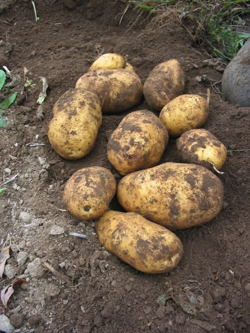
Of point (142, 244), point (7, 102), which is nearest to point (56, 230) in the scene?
point (142, 244)

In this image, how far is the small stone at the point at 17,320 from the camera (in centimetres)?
174

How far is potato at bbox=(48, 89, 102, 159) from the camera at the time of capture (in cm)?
235

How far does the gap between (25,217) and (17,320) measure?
57 centimetres

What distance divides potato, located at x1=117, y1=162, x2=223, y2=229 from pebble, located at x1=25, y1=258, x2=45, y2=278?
0.53 metres

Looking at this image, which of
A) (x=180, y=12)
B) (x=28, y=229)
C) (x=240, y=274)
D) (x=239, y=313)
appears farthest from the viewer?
(x=180, y=12)

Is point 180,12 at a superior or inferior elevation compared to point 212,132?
superior

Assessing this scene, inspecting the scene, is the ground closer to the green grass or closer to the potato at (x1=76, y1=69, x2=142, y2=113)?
the potato at (x1=76, y1=69, x2=142, y2=113)

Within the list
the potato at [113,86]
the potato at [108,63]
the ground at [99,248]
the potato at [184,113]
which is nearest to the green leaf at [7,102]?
the ground at [99,248]

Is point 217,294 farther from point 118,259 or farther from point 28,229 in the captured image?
point 28,229

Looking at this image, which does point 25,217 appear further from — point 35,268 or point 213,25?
point 213,25

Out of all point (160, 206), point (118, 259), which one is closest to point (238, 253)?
point (160, 206)

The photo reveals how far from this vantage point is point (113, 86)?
263cm

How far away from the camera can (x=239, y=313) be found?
5.92ft

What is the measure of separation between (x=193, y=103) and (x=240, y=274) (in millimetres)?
Answer: 1018
